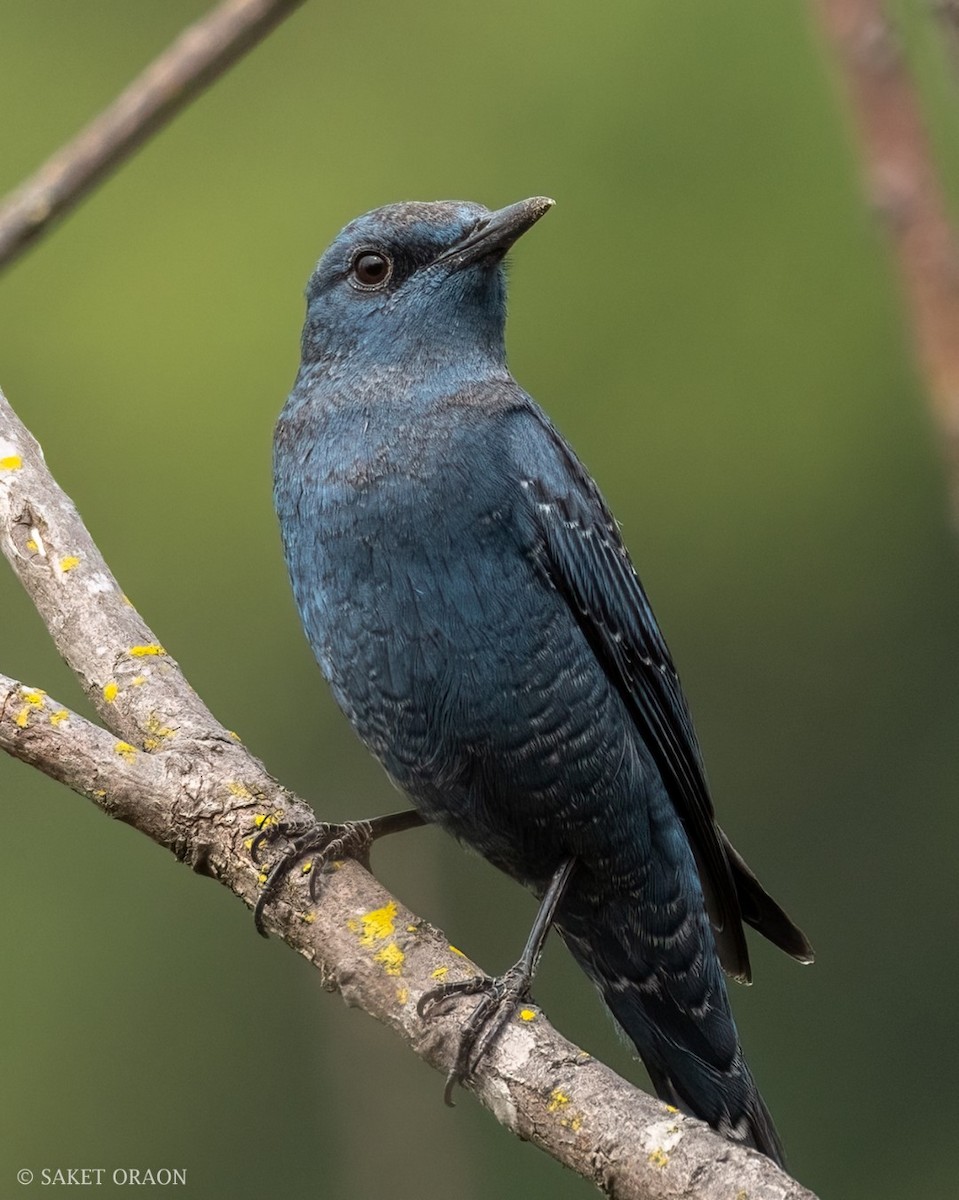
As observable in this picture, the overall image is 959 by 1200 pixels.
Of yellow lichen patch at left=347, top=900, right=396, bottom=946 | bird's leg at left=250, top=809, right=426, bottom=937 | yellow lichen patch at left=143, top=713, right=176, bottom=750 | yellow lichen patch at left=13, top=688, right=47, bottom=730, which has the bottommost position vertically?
yellow lichen patch at left=347, top=900, right=396, bottom=946

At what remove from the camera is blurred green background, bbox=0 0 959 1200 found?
9.20 m

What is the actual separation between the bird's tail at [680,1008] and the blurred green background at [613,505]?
3604 millimetres

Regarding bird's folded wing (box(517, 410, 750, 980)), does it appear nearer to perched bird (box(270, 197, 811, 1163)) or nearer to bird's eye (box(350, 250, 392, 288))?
perched bird (box(270, 197, 811, 1163))

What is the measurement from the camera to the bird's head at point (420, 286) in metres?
5.06

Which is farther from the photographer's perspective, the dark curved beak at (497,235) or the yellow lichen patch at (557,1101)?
the dark curved beak at (497,235)

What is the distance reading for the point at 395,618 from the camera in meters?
4.54

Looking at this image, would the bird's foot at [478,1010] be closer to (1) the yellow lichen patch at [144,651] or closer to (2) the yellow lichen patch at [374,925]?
A: (2) the yellow lichen patch at [374,925]

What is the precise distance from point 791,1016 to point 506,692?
5.63 m

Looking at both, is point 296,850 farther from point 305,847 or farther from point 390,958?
point 390,958

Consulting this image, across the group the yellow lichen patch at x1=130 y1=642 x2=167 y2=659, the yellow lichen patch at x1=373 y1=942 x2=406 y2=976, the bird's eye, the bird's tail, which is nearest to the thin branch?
the yellow lichen patch at x1=373 y1=942 x2=406 y2=976

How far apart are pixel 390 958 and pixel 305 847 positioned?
42 centimetres

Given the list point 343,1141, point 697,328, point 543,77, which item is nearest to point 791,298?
point 697,328

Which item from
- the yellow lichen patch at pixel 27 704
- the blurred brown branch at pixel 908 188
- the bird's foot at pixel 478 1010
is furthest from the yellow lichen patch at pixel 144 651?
the blurred brown branch at pixel 908 188

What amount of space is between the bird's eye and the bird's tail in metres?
1.96
